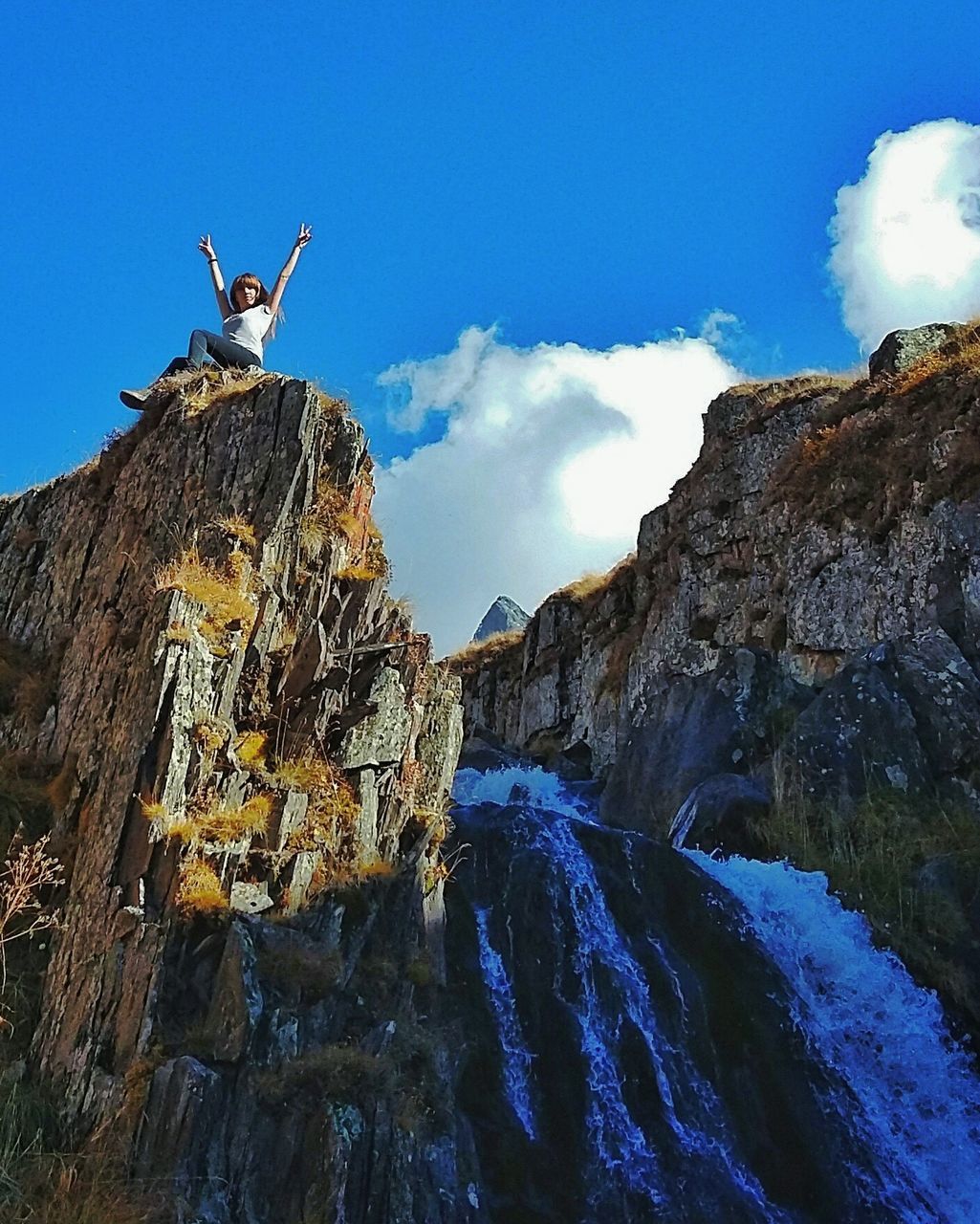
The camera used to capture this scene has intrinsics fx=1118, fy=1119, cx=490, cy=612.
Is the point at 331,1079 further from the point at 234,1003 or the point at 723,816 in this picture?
the point at 723,816

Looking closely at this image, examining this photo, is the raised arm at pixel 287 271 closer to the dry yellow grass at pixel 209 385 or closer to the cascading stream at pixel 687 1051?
the dry yellow grass at pixel 209 385

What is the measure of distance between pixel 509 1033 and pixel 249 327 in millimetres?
10794

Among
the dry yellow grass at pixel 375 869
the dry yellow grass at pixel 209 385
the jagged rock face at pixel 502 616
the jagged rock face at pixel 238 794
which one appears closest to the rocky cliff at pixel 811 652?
the jagged rock face at pixel 238 794

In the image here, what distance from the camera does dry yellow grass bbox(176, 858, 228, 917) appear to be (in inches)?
427

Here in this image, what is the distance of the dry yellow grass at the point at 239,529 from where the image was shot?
14219 mm

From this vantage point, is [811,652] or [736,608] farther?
[736,608]

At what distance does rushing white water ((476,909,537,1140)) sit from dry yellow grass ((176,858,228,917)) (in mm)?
3796

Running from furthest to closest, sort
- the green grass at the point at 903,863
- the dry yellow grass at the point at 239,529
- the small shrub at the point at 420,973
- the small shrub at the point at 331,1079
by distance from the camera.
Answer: the green grass at the point at 903,863 → the dry yellow grass at the point at 239,529 → the small shrub at the point at 420,973 → the small shrub at the point at 331,1079

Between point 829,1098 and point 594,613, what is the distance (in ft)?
80.8

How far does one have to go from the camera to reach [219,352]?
17016 mm

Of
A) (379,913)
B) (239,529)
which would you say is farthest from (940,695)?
(239,529)

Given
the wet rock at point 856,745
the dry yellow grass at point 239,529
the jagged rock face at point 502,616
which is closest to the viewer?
the dry yellow grass at point 239,529

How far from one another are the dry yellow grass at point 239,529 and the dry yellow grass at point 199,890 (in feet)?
15.0

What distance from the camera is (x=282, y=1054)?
10164 mm
